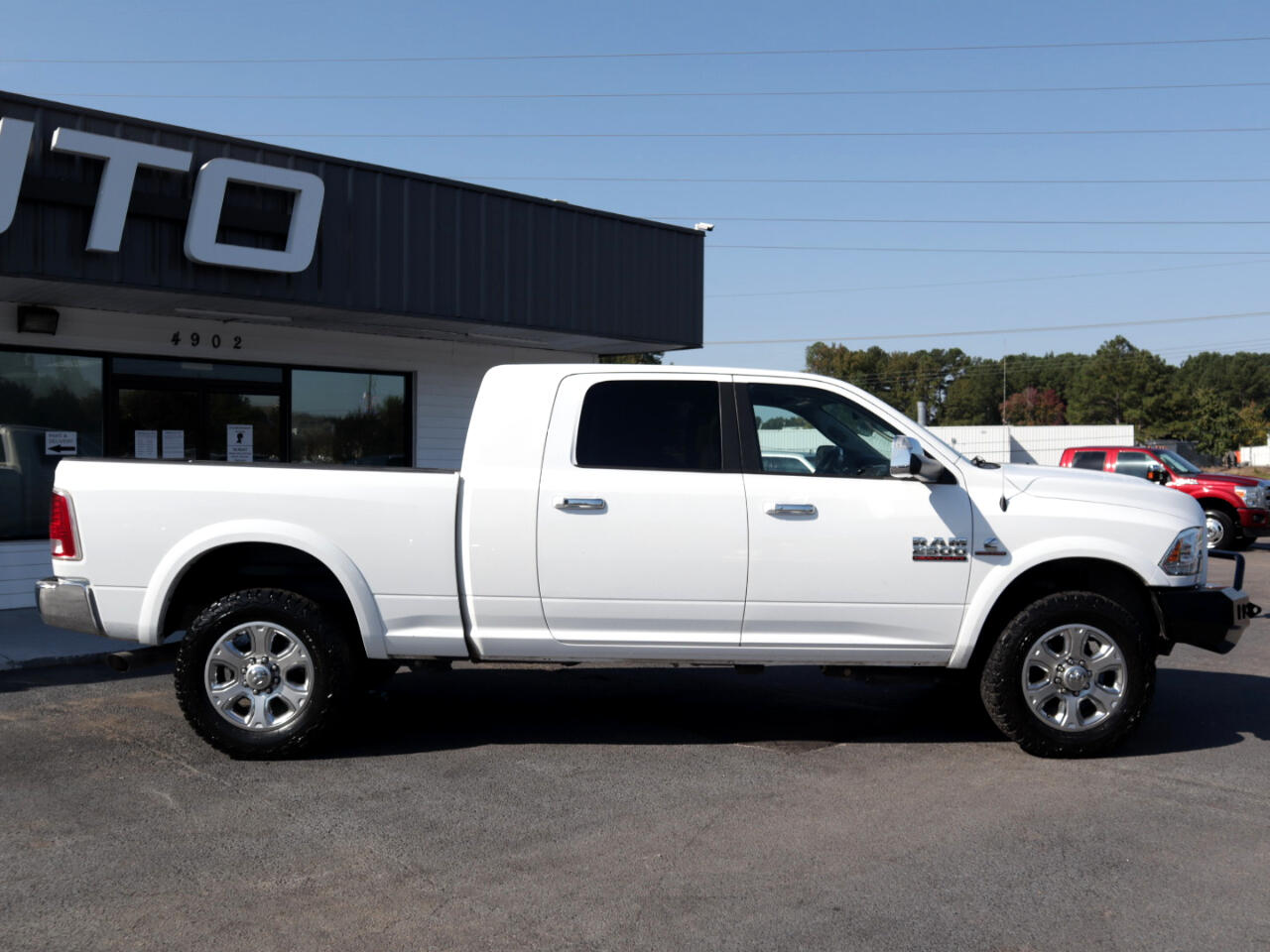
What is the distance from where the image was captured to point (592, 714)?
723 cm

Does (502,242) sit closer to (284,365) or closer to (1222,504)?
(284,365)

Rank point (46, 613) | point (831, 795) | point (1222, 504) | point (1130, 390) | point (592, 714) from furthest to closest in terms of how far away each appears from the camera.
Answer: point (1130, 390)
point (1222, 504)
point (592, 714)
point (46, 613)
point (831, 795)

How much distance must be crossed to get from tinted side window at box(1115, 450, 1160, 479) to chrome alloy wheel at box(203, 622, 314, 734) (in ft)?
59.3

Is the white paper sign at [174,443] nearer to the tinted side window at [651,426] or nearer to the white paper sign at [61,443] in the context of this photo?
the white paper sign at [61,443]

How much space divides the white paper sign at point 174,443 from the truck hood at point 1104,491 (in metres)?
9.48

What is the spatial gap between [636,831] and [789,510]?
1.92m

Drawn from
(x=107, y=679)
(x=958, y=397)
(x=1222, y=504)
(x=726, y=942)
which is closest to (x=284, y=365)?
(x=107, y=679)

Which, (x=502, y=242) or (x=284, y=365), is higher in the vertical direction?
(x=502, y=242)

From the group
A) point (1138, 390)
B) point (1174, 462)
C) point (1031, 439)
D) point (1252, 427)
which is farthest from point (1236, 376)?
point (1174, 462)

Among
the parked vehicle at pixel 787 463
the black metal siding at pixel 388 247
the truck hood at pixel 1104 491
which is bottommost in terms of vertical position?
the truck hood at pixel 1104 491

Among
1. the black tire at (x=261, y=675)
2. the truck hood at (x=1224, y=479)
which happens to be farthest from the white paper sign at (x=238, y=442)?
the truck hood at (x=1224, y=479)

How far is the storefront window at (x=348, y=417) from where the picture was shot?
1406cm

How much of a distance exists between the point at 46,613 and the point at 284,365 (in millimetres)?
7916

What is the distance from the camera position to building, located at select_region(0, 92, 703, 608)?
1039 cm
